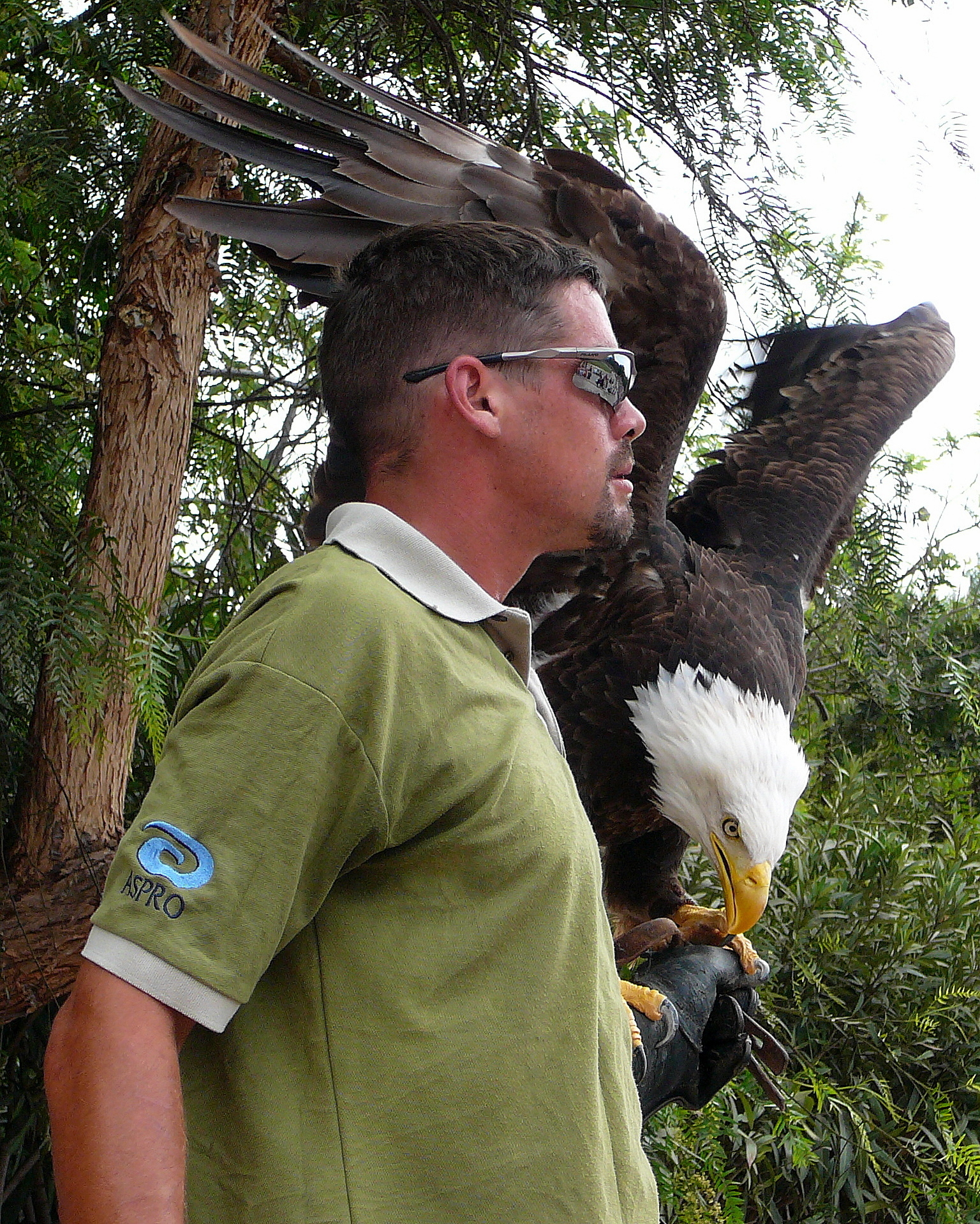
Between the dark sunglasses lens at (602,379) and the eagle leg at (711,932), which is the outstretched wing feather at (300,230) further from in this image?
the eagle leg at (711,932)

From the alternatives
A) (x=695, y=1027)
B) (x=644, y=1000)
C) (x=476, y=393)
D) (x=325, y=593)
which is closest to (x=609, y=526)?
(x=476, y=393)

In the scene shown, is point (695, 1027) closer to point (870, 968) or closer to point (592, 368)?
point (592, 368)

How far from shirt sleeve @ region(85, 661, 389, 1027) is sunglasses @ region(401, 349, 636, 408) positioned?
0.41 m

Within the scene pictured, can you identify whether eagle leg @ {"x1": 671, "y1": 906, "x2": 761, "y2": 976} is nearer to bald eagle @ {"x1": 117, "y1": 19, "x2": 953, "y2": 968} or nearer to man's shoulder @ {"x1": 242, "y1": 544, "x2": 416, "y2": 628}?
bald eagle @ {"x1": 117, "y1": 19, "x2": 953, "y2": 968}

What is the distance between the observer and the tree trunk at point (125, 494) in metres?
2.06

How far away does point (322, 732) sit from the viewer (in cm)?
80

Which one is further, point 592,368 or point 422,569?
point 592,368

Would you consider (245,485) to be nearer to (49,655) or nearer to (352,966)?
(49,655)

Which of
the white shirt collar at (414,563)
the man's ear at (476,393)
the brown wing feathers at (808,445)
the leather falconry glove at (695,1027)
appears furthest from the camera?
the brown wing feathers at (808,445)

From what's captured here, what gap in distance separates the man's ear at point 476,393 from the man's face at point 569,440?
0.02 m

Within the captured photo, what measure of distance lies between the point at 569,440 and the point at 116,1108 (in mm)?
711

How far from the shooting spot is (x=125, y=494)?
2152 millimetres

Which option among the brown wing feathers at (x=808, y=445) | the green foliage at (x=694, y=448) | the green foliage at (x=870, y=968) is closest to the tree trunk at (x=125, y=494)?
the green foliage at (x=694, y=448)

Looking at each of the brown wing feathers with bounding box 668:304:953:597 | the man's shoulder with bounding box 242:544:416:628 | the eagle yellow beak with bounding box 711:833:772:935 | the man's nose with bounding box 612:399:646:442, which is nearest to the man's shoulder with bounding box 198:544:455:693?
the man's shoulder with bounding box 242:544:416:628
